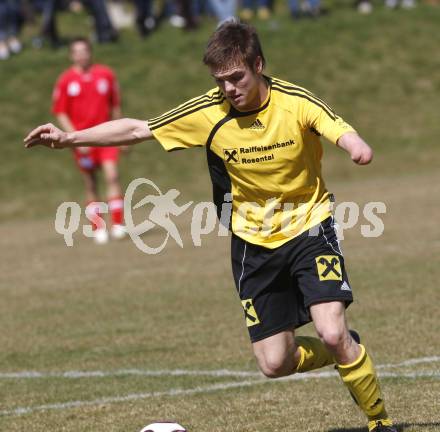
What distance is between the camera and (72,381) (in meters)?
6.55

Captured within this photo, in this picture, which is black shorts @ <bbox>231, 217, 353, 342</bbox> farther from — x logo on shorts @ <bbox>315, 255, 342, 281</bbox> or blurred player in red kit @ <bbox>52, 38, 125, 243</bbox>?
blurred player in red kit @ <bbox>52, 38, 125, 243</bbox>

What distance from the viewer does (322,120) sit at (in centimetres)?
501

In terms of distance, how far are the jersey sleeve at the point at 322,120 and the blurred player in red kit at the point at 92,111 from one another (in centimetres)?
835

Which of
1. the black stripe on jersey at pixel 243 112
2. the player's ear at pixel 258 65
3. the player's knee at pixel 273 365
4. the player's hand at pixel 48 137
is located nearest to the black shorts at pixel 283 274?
the player's knee at pixel 273 365

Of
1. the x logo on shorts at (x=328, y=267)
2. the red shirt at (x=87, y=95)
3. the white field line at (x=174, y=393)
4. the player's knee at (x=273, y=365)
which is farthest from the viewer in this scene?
the red shirt at (x=87, y=95)

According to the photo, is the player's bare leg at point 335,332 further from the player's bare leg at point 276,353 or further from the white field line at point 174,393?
the white field line at point 174,393

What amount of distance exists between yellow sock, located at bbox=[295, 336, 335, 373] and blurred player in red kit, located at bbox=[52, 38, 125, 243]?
803 centimetres

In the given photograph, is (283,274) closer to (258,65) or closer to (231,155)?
(231,155)

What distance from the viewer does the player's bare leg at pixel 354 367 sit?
4895mm

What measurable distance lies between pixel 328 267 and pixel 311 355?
576mm

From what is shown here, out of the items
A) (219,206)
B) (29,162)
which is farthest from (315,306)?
(29,162)

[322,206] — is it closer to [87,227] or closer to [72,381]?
[72,381]

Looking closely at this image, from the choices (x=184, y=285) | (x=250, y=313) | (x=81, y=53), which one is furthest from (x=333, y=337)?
(x=81, y=53)

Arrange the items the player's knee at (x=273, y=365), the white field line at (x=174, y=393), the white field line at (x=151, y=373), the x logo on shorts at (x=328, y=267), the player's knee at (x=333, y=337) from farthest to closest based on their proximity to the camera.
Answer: the white field line at (x=151, y=373) < the white field line at (x=174, y=393) < the player's knee at (x=273, y=365) < the x logo on shorts at (x=328, y=267) < the player's knee at (x=333, y=337)
